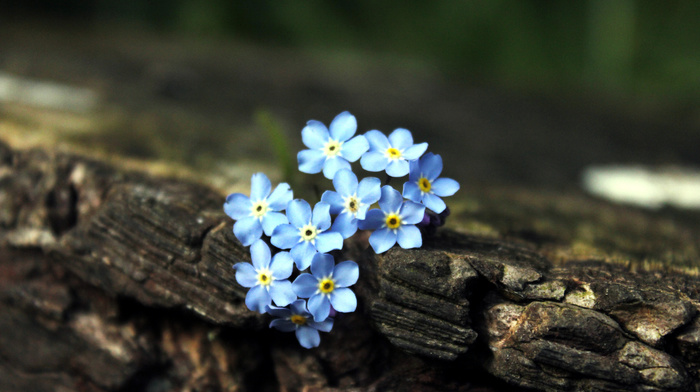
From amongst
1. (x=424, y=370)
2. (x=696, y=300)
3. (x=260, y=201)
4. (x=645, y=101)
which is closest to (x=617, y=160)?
(x=645, y=101)

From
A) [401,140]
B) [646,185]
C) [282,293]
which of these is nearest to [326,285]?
[282,293]

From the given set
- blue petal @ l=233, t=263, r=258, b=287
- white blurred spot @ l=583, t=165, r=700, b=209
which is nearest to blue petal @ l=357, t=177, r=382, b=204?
blue petal @ l=233, t=263, r=258, b=287

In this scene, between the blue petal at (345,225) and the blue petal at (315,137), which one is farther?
the blue petal at (315,137)

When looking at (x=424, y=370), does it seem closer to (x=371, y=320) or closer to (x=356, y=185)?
(x=371, y=320)

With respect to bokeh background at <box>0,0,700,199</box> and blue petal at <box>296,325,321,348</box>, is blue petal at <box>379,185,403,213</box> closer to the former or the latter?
blue petal at <box>296,325,321,348</box>

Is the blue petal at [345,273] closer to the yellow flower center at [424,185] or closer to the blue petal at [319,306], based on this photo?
the blue petal at [319,306]

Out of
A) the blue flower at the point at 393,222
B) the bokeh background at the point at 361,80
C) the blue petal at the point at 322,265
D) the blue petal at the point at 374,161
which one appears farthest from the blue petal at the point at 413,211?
the bokeh background at the point at 361,80

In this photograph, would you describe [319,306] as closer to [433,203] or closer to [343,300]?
[343,300]
